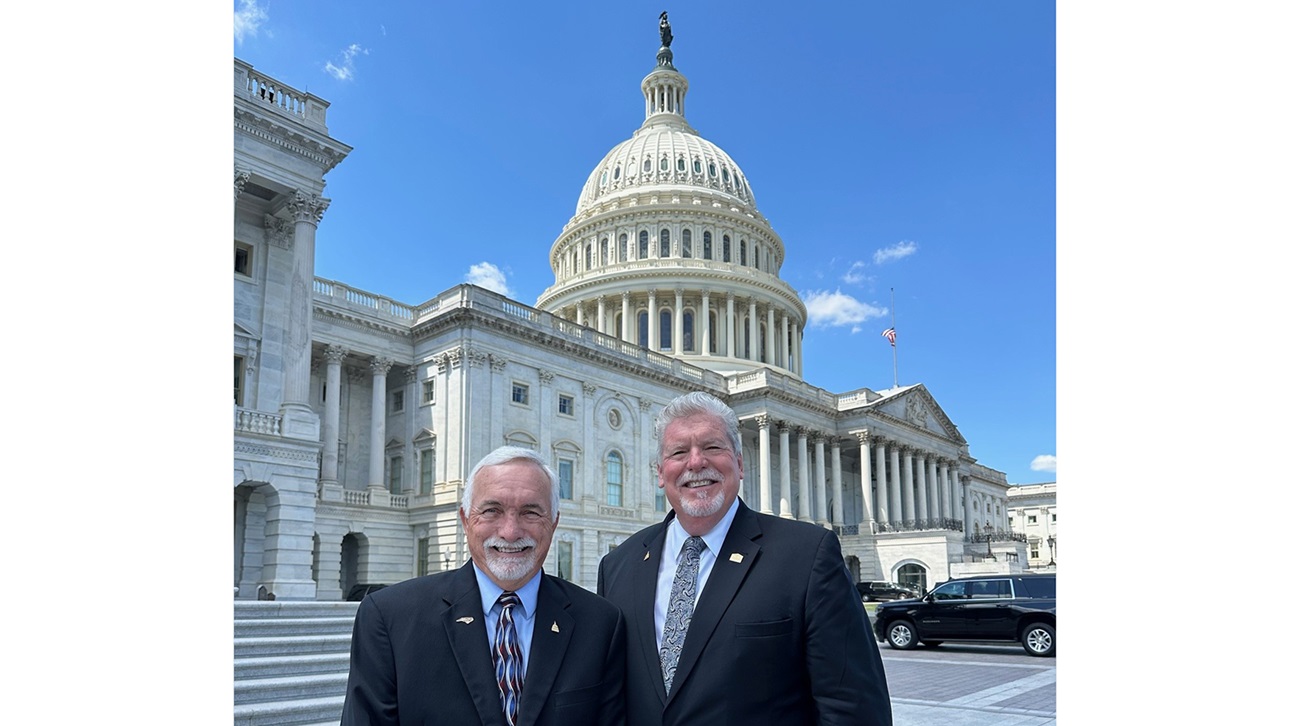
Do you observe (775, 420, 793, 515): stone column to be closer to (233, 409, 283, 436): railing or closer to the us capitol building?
the us capitol building

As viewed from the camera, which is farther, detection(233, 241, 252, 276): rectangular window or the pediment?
the pediment

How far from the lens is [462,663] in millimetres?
3680

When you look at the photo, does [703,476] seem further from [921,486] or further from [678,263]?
[921,486]

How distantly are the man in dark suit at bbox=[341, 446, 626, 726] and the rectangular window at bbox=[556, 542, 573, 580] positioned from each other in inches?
1668

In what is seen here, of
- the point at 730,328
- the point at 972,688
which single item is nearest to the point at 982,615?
the point at 972,688

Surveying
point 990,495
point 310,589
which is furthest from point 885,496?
point 310,589

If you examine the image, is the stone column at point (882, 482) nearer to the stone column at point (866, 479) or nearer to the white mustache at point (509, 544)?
the stone column at point (866, 479)

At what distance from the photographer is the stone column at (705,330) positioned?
73.4 metres

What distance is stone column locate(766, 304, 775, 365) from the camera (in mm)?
78750

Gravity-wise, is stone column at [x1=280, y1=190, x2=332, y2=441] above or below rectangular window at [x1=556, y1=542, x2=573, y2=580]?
above

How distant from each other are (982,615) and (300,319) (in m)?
19.7

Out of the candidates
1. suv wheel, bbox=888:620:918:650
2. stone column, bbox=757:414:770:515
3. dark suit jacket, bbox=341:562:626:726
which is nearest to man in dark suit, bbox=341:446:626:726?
dark suit jacket, bbox=341:562:626:726
